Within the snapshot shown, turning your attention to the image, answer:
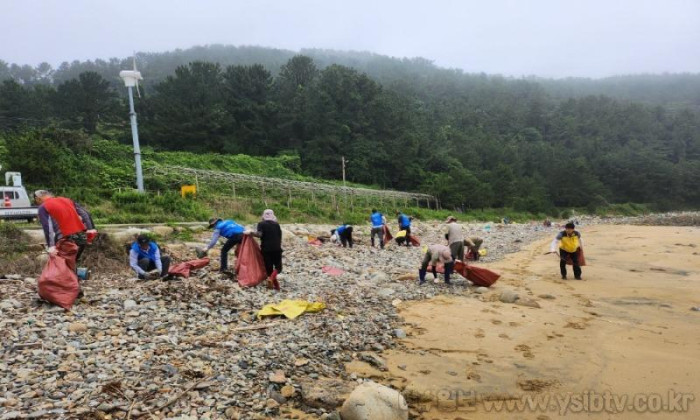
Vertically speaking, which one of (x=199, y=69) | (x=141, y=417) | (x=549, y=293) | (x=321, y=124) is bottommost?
(x=549, y=293)

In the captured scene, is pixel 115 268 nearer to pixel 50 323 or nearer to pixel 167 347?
pixel 50 323

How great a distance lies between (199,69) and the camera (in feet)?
160

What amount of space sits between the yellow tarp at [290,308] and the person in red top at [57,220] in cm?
323

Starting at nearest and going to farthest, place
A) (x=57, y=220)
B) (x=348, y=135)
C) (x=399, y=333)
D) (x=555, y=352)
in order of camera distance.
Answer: (x=555, y=352) → (x=399, y=333) → (x=57, y=220) → (x=348, y=135)

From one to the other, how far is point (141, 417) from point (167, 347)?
1.33 m

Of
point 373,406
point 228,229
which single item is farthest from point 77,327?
point 373,406

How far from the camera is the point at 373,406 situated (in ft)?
12.4

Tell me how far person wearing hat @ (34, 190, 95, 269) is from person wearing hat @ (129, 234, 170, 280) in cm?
131

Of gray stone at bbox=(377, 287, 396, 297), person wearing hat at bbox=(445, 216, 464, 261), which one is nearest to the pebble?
gray stone at bbox=(377, 287, 396, 297)

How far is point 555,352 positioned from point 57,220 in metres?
7.64

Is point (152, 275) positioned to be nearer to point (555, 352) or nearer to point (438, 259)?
point (438, 259)

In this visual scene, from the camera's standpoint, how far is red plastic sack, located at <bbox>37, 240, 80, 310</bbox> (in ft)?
19.3

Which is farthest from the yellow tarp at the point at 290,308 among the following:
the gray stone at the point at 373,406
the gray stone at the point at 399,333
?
the gray stone at the point at 373,406

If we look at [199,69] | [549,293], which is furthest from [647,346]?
[199,69]
